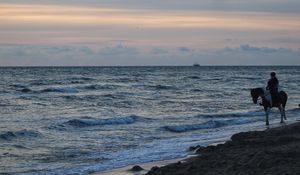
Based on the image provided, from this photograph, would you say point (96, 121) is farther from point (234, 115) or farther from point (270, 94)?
point (234, 115)

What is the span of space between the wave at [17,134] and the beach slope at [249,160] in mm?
7740

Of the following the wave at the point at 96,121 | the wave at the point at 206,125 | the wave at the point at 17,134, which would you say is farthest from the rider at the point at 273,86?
the wave at the point at 17,134

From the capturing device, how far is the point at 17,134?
18.8 meters

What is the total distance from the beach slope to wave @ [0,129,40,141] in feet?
25.4

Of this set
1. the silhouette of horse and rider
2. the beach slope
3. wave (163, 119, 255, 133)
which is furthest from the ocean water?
the beach slope

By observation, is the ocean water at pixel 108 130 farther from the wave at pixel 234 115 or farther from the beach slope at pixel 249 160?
the beach slope at pixel 249 160

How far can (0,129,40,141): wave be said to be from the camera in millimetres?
18156

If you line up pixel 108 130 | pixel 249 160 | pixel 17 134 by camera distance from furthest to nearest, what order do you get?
1. pixel 108 130
2. pixel 17 134
3. pixel 249 160

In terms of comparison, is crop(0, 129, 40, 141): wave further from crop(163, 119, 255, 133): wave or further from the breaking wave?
crop(163, 119, 255, 133): wave

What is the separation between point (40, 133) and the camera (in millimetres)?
19359

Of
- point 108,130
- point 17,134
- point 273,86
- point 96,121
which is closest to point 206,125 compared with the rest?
point 273,86

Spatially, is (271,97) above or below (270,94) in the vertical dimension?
below

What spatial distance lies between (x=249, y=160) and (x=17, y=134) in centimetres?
1083

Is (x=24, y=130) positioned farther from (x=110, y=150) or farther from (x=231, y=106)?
(x=231, y=106)
